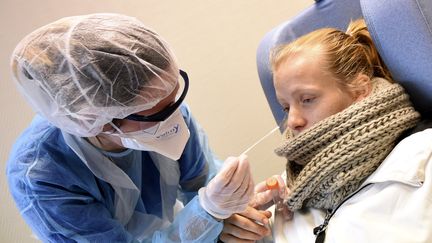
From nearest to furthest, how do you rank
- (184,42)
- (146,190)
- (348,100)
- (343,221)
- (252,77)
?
(343,221) → (348,100) → (146,190) → (184,42) → (252,77)

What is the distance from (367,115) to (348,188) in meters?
0.18

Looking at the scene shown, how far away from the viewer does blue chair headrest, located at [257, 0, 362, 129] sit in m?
1.17

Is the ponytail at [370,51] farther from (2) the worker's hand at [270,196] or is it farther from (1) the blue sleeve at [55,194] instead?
(1) the blue sleeve at [55,194]

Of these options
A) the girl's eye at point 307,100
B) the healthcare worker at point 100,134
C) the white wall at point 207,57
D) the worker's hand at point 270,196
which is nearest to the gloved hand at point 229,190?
the healthcare worker at point 100,134

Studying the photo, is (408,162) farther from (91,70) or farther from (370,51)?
(91,70)

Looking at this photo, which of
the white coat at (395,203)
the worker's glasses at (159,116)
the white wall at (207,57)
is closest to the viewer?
the white coat at (395,203)

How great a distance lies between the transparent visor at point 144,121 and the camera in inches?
A: 34.4

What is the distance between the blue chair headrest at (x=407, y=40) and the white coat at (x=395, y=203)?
0.43 feet

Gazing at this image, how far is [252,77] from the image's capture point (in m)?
1.88

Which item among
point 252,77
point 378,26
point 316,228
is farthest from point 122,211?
point 252,77

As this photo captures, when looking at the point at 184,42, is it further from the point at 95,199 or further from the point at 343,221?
the point at 343,221

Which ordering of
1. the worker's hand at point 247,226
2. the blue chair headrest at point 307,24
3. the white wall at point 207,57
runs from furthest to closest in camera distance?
the white wall at point 207,57, the blue chair headrest at point 307,24, the worker's hand at point 247,226

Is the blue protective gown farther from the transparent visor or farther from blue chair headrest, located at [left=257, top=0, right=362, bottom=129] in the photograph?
blue chair headrest, located at [left=257, top=0, right=362, bottom=129]

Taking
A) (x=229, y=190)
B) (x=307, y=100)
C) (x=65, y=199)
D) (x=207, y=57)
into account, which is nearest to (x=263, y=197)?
(x=229, y=190)
